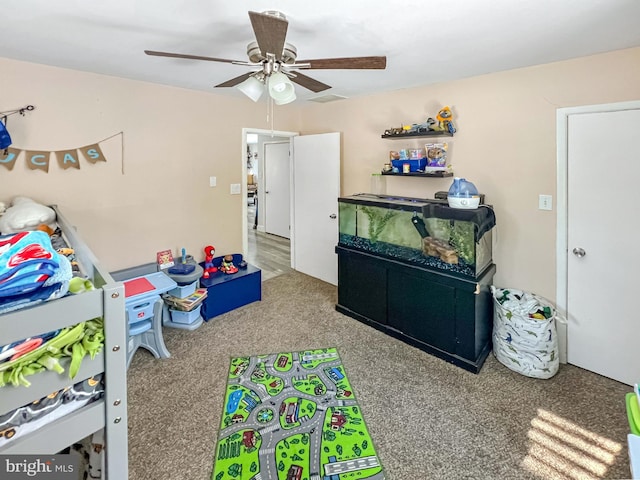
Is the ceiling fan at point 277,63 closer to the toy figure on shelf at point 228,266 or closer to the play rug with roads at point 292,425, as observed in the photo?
the play rug with roads at point 292,425

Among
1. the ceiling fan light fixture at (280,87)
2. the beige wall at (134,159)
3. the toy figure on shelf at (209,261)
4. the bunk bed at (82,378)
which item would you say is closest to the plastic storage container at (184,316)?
the toy figure on shelf at (209,261)

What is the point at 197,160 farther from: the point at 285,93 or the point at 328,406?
the point at 328,406

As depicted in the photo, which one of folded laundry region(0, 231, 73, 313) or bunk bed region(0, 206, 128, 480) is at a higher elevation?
folded laundry region(0, 231, 73, 313)

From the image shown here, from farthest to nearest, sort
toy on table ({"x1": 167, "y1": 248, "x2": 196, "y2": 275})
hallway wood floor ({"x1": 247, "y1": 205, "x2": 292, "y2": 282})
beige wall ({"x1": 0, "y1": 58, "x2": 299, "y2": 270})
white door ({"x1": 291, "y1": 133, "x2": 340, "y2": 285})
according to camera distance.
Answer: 1. hallway wood floor ({"x1": 247, "y1": 205, "x2": 292, "y2": 282})
2. white door ({"x1": 291, "y1": 133, "x2": 340, "y2": 285})
3. toy on table ({"x1": 167, "y1": 248, "x2": 196, "y2": 275})
4. beige wall ({"x1": 0, "y1": 58, "x2": 299, "y2": 270})

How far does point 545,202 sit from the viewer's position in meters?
2.57

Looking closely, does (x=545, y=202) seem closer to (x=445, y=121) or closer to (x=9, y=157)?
(x=445, y=121)

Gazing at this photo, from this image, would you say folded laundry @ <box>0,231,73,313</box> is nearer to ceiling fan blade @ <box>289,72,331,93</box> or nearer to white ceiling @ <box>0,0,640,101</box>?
white ceiling @ <box>0,0,640,101</box>

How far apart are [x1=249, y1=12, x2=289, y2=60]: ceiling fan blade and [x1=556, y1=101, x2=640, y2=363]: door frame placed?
2083 mm

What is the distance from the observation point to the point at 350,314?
133 inches

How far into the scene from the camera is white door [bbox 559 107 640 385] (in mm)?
2223

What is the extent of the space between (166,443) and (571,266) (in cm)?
290

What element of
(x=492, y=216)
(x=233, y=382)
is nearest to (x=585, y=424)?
(x=492, y=216)

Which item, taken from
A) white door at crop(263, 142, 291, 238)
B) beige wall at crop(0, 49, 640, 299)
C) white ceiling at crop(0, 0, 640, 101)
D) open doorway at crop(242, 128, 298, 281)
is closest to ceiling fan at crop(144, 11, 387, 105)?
white ceiling at crop(0, 0, 640, 101)

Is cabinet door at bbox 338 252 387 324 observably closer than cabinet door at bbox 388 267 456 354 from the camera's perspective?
No
